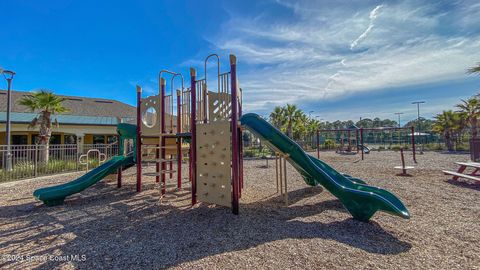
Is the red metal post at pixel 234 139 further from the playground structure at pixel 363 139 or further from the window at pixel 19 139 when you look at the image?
the window at pixel 19 139

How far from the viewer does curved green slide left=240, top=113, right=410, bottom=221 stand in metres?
3.91

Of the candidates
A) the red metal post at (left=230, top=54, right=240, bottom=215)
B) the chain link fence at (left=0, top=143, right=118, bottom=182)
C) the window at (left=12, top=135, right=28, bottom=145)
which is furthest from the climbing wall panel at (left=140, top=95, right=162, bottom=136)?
the window at (left=12, top=135, right=28, bottom=145)

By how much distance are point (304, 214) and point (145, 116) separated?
494 cm

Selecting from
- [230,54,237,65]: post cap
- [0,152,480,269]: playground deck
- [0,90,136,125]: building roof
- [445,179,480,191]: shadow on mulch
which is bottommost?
[445,179,480,191]: shadow on mulch

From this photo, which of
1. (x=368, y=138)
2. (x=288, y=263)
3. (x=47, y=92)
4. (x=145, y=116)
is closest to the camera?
(x=288, y=263)

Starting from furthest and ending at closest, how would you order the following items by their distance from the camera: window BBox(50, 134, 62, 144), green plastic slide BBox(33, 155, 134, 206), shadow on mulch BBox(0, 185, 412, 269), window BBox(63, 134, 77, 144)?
1. window BBox(63, 134, 77, 144)
2. window BBox(50, 134, 62, 144)
3. green plastic slide BBox(33, 155, 134, 206)
4. shadow on mulch BBox(0, 185, 412, 269)

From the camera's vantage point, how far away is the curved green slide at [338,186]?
391 cm

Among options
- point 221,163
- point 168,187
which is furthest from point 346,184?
point 168,187

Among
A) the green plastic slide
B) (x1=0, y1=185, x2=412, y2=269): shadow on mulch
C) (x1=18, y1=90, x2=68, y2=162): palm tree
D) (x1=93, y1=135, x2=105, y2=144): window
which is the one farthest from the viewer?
(x1=93, y1=135, x2=105, y2=144): window

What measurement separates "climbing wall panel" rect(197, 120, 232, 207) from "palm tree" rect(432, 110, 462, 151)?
98.5ft

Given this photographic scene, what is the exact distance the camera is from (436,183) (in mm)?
7551

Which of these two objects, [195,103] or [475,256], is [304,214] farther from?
[195,103]

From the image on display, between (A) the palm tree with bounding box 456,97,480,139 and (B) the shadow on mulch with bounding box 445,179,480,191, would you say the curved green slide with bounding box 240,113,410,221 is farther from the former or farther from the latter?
(A) the palm tree with bounding box 456,97,480,139

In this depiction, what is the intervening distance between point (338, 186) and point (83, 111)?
22983mm
